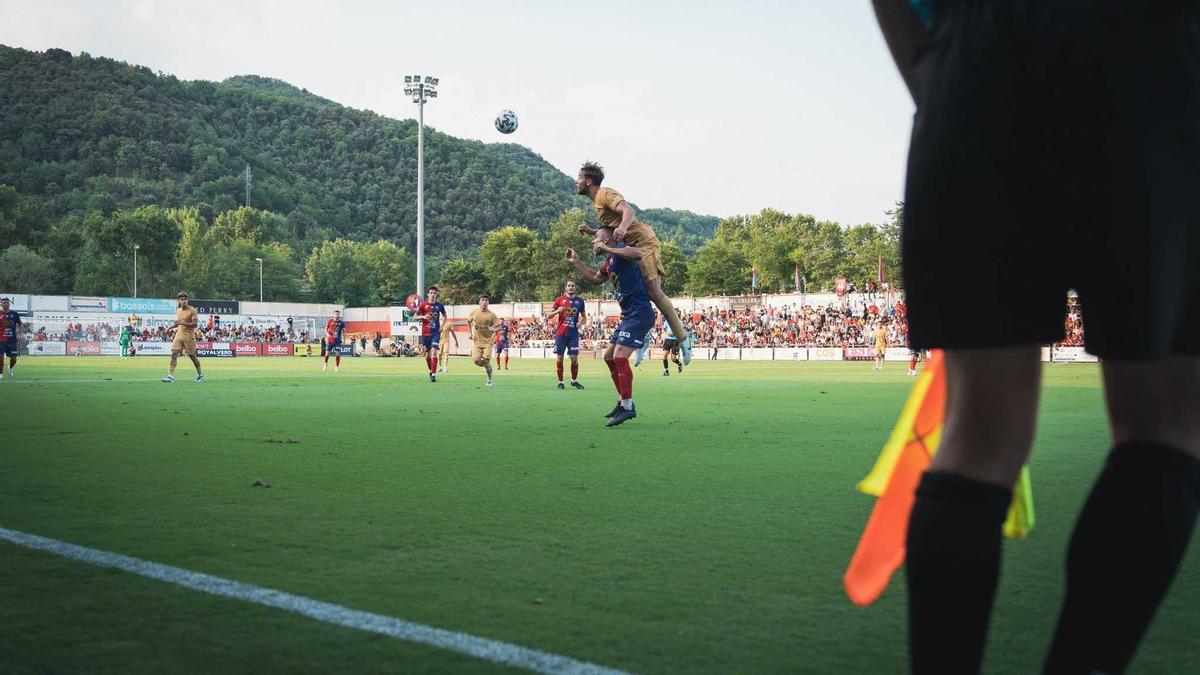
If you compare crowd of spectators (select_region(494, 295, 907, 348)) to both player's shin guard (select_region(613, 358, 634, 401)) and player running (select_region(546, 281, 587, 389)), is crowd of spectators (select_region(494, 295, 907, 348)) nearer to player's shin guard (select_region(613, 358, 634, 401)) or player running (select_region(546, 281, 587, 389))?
player running (select_region(546, 281, 587, 389))

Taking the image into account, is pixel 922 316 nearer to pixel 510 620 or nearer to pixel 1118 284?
pixel 1118 284

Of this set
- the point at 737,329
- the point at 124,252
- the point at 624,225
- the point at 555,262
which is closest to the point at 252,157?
the point at 124,252

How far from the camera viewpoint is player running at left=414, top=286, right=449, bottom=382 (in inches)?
876

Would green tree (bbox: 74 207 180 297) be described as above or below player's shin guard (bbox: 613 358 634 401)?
above

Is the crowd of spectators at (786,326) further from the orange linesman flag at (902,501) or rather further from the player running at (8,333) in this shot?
the orange linesman flag at (902,501)

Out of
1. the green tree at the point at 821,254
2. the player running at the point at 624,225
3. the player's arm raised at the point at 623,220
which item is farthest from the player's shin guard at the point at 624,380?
the green tree at the point at 821,254

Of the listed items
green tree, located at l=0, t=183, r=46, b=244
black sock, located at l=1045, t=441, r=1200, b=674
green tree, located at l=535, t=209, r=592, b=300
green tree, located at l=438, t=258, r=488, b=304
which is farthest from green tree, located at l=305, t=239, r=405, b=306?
black sock, located at l=1045, t=441, r=1200, b=674

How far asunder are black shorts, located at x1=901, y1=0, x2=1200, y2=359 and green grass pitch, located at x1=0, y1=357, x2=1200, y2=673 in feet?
3.50

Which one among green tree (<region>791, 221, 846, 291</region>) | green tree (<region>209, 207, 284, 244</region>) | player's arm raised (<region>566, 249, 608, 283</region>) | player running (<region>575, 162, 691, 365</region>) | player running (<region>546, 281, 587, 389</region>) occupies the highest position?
green tree (<region>209, 207, 284, 244</region>)

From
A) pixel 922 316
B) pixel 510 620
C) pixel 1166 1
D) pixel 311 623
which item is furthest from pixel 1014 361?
pixel 311 623

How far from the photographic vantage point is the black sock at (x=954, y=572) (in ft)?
5.27

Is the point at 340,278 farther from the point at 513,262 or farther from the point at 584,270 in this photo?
the point at 584,270

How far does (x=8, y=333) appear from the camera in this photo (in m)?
24.5

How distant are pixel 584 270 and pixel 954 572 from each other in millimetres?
9626
